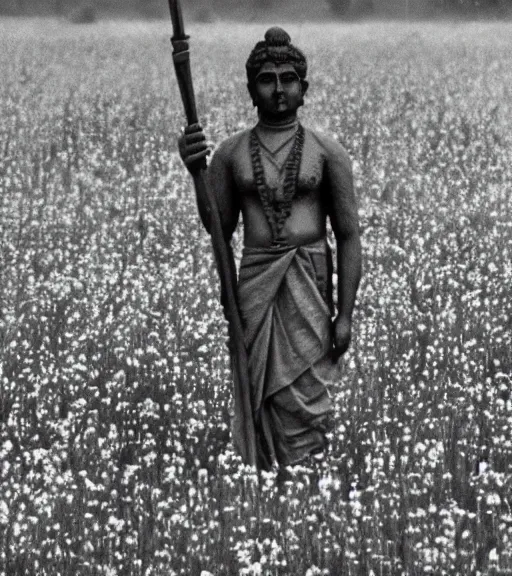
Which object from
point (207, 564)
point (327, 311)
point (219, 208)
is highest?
point (219, 208)

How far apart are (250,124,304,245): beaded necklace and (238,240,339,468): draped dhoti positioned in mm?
156

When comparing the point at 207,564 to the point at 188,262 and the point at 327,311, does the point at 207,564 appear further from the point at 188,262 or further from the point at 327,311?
the point at 188,262

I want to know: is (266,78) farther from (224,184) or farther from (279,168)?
(224,184)

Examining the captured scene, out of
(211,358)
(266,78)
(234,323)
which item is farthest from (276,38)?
(211,358)

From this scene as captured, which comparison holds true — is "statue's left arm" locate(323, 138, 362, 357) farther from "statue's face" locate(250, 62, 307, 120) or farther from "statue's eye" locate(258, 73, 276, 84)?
"statue's eye" locate(258, 73, 276, 84)

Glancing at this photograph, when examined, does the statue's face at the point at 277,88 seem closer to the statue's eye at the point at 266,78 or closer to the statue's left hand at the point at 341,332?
the statue's eye at the point at 266,78

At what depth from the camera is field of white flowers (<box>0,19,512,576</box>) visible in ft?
21.2

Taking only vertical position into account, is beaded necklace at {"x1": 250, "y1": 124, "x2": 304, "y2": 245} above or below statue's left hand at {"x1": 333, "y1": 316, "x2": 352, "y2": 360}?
above

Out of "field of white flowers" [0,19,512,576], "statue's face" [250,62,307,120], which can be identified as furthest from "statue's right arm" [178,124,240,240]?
"field of white flowers" [0,19,512,576]

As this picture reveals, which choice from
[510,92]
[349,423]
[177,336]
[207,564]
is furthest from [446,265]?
[510,92]

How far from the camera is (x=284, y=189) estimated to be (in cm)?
738

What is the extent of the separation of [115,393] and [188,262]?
342 centimetres

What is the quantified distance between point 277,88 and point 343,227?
87 centimetres

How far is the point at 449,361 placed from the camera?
9508 mm
